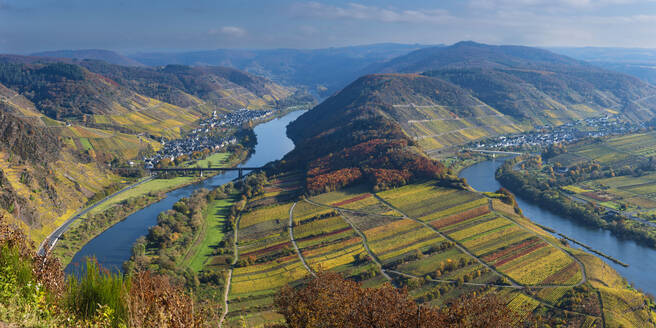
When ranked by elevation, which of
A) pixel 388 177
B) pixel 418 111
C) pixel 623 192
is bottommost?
pixel 623 192

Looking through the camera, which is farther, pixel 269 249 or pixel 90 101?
pixel 90 101

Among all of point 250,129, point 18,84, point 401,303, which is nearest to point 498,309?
point 401,303

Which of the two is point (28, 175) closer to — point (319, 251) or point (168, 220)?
point (168, 220)

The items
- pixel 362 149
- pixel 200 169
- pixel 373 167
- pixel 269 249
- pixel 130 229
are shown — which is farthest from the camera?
pixel 200 169

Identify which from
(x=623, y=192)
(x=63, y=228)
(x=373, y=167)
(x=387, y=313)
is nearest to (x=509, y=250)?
(x=373, y=167)

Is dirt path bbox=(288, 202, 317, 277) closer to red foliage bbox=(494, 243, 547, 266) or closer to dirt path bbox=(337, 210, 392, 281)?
dirt path bbox=(337, 210, 392, 281)

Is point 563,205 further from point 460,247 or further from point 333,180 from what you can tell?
point 333,180
